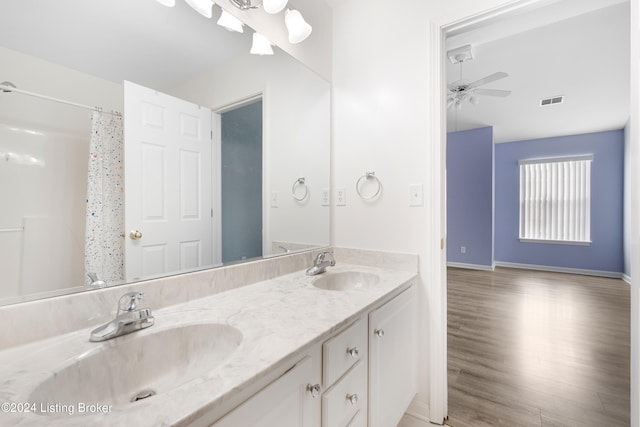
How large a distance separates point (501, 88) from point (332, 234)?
309 cm

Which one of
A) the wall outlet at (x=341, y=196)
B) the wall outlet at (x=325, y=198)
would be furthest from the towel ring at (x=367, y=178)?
the wall outlet at (x=325, y=198)

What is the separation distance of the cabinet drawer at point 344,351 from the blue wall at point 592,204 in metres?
5.91

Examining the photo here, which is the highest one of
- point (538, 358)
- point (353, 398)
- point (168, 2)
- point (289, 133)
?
point (168, 2)

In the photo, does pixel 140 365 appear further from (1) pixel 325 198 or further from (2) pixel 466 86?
(2) pixel 466 86

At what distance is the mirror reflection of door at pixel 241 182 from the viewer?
50.9 inches

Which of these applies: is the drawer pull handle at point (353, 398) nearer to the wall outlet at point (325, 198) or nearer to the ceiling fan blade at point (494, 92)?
the wall outlet at point (325, 198)

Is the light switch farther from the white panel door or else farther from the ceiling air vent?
the ceiling air vent

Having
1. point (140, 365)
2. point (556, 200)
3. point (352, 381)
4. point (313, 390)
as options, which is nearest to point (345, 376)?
point (352, 381)

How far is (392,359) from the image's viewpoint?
124 centimetres

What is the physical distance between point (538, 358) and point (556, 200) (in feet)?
14.8

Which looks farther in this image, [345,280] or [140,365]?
[345,280]

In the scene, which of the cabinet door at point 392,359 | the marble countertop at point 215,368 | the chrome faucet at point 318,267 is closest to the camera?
the marble countertop at point 215,368

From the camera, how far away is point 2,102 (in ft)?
2.30

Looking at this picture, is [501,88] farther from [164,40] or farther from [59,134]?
[59,134]
